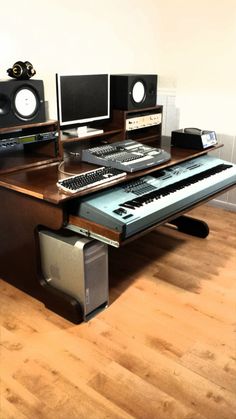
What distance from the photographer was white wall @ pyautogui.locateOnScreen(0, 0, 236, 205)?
8.06 feet

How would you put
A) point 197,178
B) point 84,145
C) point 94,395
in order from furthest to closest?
point 84,145
point 197,178
point 94,395

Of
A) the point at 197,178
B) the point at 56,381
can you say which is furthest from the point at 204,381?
the point at 197,178

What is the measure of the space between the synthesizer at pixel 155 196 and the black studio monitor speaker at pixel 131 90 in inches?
22.1

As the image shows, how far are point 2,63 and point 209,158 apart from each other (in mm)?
1486

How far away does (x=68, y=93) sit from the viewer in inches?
92.1

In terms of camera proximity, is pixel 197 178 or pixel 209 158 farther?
pixel 209 158

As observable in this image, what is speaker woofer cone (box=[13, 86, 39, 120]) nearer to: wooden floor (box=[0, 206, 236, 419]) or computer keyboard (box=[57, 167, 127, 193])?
computer keyboard (box=[57, 167, 127, 193])

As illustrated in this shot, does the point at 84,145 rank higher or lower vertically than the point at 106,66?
lower

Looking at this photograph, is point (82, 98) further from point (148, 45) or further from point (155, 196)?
point (148, 45)

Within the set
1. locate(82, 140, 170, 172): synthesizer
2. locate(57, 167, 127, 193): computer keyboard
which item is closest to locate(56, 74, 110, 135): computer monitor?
locate(82, 140, 170, 172): synthesizer

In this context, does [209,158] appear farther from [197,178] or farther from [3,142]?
[3,142]

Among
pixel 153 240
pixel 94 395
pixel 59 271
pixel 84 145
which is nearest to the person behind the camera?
pixel 94 395

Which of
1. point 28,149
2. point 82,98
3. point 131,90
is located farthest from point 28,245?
point 131,90

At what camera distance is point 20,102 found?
211 centimetres
